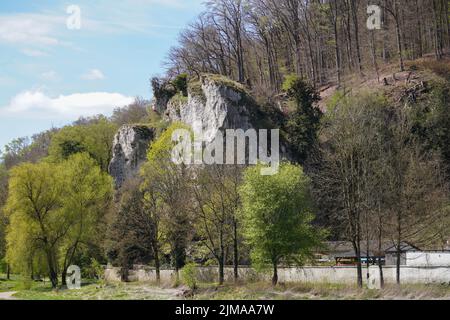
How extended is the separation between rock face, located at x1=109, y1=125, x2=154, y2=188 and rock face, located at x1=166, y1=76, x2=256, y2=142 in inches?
302

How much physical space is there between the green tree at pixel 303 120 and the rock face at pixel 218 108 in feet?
12.7

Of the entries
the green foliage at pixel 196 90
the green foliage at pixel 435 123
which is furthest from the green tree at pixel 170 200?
the green foliage at pixel 435 123

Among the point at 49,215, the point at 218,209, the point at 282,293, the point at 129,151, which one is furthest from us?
the point at 129,151

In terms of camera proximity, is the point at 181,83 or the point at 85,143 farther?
the point at 85,143

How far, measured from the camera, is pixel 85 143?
73.2 meters

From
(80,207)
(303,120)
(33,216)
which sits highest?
(303,120)

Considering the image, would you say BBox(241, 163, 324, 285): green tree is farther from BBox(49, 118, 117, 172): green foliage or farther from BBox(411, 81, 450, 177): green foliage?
BBox(49, 118, 117, 172): green foliage

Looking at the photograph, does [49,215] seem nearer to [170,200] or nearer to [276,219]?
[170,200]

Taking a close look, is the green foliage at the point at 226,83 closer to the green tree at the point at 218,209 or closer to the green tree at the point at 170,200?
the green tree at the point at 170,200

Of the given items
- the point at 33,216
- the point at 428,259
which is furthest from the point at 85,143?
the point at 428,259

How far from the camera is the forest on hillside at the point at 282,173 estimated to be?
36906 millimetres

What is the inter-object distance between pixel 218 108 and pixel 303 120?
7788 mm

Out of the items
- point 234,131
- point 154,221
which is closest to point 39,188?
point 154,221
